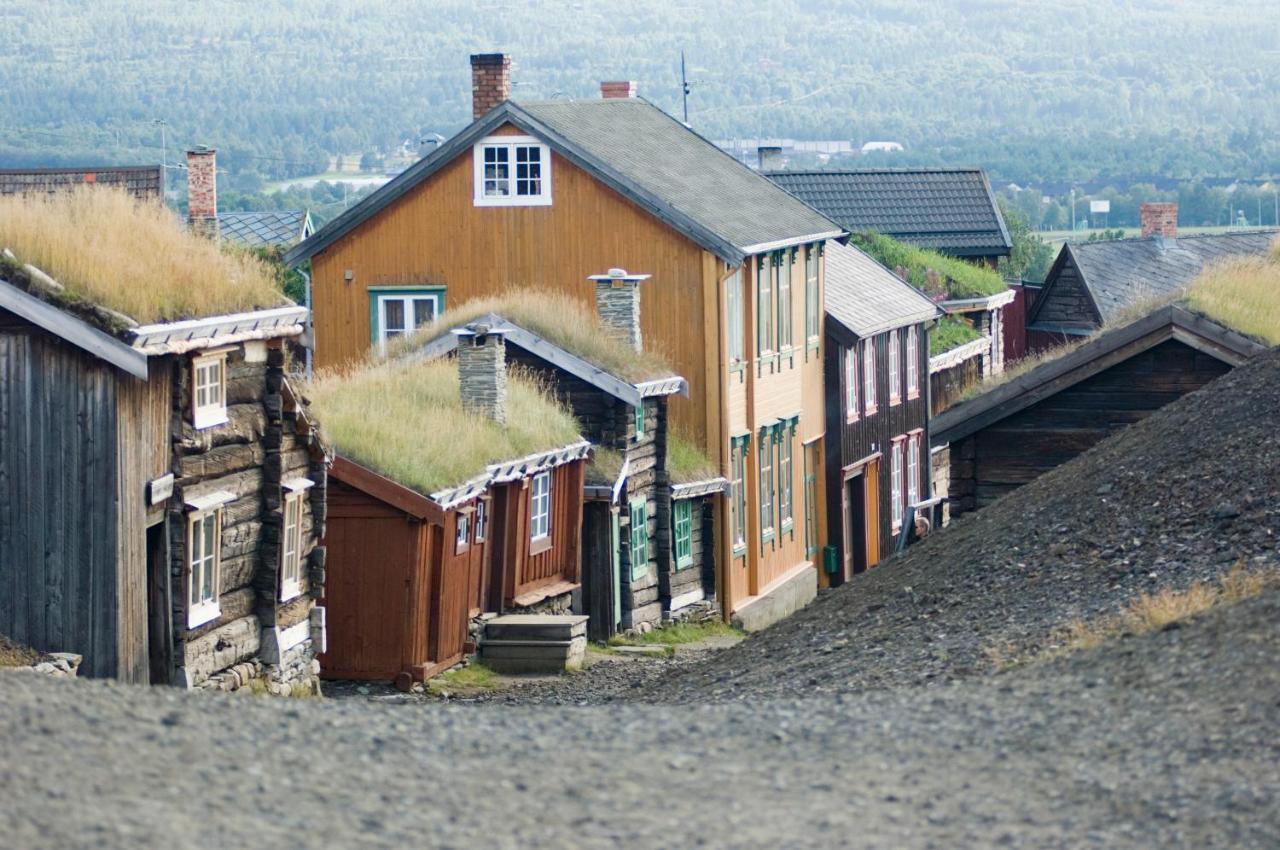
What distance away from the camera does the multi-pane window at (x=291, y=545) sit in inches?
834

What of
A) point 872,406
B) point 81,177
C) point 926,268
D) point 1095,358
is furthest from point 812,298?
point 1095,358

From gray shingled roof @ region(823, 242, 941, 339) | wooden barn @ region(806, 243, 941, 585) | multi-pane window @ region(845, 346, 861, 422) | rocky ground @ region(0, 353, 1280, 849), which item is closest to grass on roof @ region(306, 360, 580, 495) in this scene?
rocky ground @ region(0, 353, 1280, 849)

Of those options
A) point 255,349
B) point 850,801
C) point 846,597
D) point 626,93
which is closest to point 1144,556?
point 846,597

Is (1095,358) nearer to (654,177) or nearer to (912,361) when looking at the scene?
(654,177)

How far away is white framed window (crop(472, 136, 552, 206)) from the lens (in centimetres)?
3431

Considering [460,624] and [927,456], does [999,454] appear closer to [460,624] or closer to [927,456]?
[460,624]

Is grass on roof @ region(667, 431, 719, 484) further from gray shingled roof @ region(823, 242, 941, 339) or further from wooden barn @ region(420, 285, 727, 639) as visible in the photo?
gray shingled roof @ region(823, 242, 941, 339)

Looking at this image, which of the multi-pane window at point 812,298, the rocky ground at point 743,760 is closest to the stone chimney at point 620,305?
the multi-pane window at point 812,298

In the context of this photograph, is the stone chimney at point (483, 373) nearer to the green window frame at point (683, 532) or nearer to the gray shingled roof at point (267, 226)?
the green window frame at point (683, 532)

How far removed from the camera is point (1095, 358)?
76.8 ft

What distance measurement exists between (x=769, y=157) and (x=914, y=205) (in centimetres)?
523

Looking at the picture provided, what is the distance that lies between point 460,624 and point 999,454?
255 inches

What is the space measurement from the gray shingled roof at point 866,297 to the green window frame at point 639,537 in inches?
351

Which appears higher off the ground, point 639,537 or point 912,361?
point 912,361
